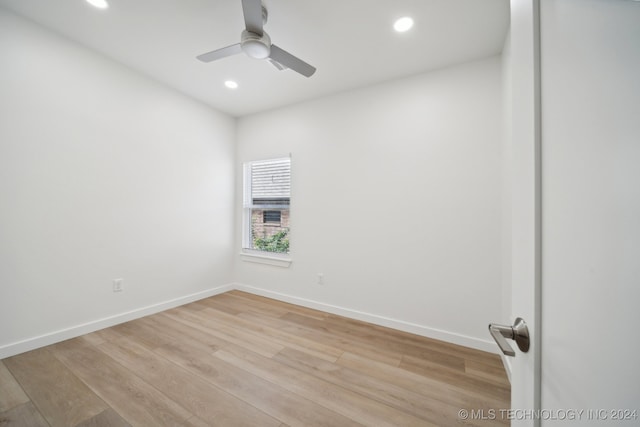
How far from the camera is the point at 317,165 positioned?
3.07 metres

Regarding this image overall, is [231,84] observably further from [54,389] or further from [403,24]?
[54,389]

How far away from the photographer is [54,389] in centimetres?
157

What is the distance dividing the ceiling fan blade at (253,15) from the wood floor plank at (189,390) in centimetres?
253

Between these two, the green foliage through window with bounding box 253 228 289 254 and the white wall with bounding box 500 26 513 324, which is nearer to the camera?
the white wall with bounding box 500 26 513 324

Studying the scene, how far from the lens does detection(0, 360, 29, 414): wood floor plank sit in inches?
56.8

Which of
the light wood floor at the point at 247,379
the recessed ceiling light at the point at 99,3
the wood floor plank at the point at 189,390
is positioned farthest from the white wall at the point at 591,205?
the recessed ceiling light at the point at 99,3

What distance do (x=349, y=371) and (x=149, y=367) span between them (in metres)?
1.57

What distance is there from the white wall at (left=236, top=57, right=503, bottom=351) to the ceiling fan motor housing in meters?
1.34

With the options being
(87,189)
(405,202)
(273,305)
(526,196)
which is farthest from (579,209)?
(87,189)

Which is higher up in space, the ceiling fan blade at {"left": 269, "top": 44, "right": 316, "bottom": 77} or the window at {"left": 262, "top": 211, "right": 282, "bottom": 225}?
the ceiling fan blade at {"left": 269, "top": 44, "right": 316, "bottom": 77}

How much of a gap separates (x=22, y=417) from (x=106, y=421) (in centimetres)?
51

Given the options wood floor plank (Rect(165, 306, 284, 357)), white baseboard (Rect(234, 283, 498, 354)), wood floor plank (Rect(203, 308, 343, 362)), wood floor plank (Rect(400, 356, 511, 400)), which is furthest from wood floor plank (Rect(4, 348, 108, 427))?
wood floor plank (Rect(400, 356, 511, 400))

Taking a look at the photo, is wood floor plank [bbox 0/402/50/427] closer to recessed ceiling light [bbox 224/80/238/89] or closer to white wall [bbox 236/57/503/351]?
white wall [bbox 236/57/503/351]

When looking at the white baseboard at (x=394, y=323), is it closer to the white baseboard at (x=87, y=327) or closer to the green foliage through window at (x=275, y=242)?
the green foliage through window at (x=275, y=242)
